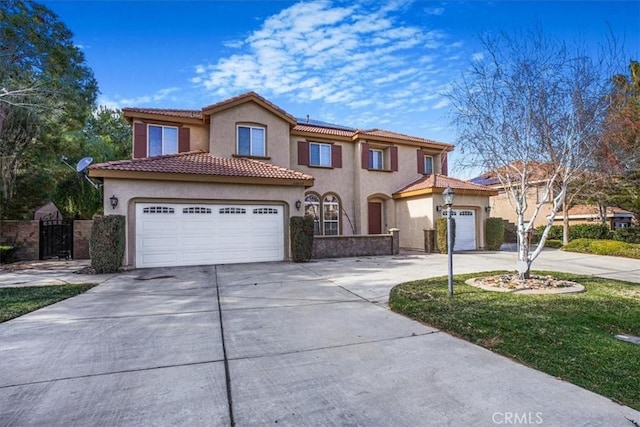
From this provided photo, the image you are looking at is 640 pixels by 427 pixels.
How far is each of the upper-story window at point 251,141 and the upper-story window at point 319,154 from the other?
293 centimetres

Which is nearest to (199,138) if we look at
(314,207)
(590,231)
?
(314,207)

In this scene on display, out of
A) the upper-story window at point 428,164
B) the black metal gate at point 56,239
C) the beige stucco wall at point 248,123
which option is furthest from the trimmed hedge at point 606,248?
the black metal gate at point 56,239

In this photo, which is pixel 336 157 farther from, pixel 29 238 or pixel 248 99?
pixel 29 238

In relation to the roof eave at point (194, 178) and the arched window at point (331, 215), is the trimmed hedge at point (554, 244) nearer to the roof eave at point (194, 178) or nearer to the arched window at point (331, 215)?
the arched window at point (331, 215)

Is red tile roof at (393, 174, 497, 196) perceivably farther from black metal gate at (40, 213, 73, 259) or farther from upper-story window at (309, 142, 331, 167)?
black metal gate at (40, 213, 73, 259)

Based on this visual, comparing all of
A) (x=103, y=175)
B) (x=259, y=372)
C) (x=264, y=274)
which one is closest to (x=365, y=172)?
(x=264, y=274)

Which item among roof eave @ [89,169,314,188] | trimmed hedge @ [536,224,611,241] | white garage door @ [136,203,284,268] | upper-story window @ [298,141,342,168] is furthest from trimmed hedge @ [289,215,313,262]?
trimmed hedge @ [536,224,611,241]

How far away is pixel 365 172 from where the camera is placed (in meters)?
18.2

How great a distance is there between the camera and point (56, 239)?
1503 cm

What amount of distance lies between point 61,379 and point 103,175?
9.19 metres

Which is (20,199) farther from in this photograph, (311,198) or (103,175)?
(311,198)

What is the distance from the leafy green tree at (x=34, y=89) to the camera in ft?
36.1

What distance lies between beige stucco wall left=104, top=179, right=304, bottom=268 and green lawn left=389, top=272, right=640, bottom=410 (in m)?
6.95

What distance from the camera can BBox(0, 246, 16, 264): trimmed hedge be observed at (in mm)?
13538
